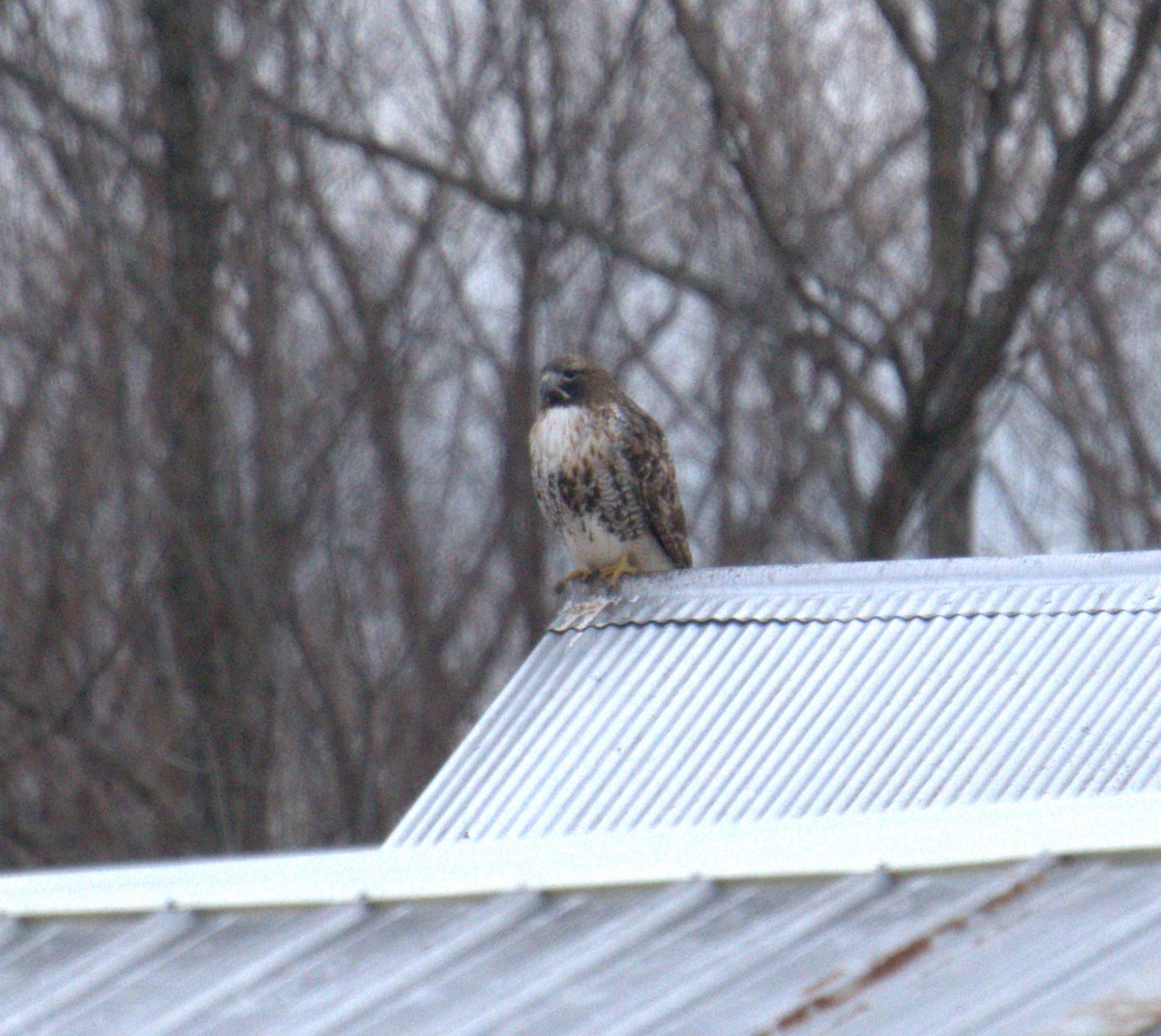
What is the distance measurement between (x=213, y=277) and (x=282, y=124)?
1.40 m

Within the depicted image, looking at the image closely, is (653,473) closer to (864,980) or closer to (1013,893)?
(1013,893)

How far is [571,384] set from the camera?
27.1 ft

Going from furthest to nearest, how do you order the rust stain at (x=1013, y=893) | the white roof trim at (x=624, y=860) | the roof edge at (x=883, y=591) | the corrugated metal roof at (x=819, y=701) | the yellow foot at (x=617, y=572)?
the yellow foot at (x=617, y=572), the roof edge at (x=883, y=591), the corrugated metal roof at (x=819, y=701), the white roof trim at (x=624, y=860), the rust stain at (x=1013, y=893)

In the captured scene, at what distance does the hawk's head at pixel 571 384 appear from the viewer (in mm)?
8242

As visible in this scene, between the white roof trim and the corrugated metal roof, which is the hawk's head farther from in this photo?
the white roof trim

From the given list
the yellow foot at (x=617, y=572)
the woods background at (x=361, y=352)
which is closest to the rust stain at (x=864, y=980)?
the yellow foot at (x=617, y=572)

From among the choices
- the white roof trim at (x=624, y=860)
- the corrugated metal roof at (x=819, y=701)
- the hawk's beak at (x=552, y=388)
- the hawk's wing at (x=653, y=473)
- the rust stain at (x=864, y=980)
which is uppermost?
the hawk's beak at (x=552, y=388)

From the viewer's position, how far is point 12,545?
48.6ft

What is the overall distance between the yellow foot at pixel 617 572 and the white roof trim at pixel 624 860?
3613mm

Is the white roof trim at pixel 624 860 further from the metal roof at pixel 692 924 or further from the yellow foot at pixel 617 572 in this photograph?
the yellow foot at pixel 617 572

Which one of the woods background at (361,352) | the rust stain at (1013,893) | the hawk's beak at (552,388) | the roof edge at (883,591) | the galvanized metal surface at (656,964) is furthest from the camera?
the woods background at (361,352)

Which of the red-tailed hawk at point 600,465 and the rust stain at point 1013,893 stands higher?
the red-tailed hawk at point 600,465

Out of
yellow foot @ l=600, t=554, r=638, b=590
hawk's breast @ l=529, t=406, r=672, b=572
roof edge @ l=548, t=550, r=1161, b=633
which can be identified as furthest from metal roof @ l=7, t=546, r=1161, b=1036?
hawk's breast @ l=529, t=406, r=672, b=572

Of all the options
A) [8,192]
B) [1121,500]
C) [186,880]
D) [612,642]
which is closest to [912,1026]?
[186,880]
